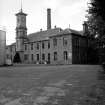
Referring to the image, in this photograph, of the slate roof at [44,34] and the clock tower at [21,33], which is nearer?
the slate roof at [44,34]

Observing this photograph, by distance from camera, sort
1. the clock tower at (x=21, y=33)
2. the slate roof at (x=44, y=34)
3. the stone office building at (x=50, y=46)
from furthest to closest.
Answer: the clock tower at (x=21, y=33) → the slate roof at (x=44, y=34) → the stone office building at (x=50, y=46)

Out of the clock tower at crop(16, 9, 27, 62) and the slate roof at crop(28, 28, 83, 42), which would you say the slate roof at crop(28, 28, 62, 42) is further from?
the clock tower at crop(16, 9, 27, 62)

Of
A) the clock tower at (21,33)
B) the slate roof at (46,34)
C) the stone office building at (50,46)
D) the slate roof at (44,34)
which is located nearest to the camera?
the stone office building at (50,46)

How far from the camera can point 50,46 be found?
Result: 41469mm

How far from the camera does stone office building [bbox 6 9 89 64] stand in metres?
37.9

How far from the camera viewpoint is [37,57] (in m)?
45.2

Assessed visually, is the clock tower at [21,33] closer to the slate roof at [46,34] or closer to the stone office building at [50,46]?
the stone office building at [50,46]

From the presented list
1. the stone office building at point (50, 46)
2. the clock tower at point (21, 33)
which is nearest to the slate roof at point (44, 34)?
the stone office building at point (50, 46)

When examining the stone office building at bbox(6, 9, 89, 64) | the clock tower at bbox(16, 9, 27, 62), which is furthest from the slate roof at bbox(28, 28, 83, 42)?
the clock tower at bbox(16, 9, 27, 62)

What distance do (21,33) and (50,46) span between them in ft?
38.8

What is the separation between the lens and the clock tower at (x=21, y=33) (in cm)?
4894

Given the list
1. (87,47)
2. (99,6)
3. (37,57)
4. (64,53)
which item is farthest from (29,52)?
(99,6)

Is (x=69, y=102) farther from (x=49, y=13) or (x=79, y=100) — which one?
(x=49, y=13)

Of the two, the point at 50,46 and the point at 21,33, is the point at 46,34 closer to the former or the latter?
the point at 50,46
